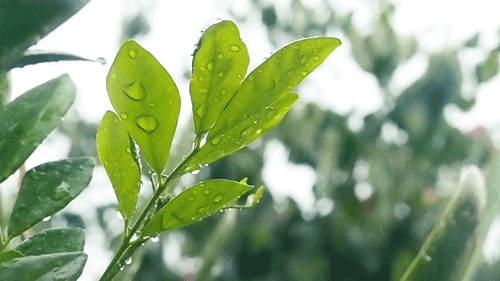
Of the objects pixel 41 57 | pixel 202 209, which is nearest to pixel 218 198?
pixel 202 209

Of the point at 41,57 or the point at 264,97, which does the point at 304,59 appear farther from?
the point at 41,57

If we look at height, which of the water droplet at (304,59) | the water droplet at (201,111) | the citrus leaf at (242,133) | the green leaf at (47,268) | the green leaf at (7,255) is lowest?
the green leaf at (47,268)

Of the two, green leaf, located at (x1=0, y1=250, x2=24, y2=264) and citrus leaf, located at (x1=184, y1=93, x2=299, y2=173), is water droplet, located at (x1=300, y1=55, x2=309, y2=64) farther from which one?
green leaf, located at (x1=0, y1=250, x2=24, y2=264)

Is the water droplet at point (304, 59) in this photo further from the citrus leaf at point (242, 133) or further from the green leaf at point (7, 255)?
A: the green leaf at point (7, 255)

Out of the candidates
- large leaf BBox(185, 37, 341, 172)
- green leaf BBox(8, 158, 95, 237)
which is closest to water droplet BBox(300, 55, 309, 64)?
large leaf BBox(185, 37, 341, 172)

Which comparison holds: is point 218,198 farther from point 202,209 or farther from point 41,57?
point 41,57

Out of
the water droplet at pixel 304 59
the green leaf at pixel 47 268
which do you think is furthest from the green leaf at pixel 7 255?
the water droplet at pixel 304 59

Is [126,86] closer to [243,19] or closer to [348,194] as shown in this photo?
[348,194]
